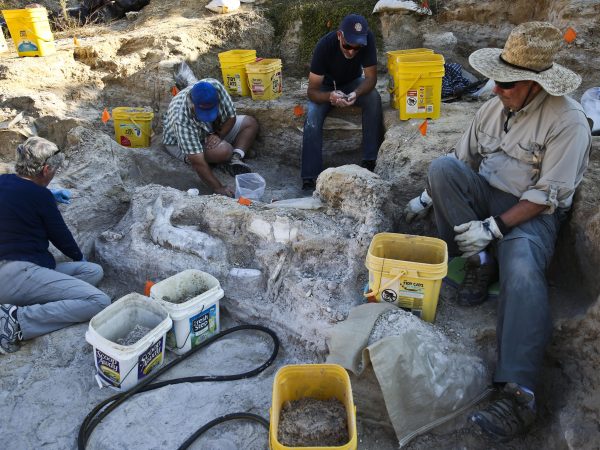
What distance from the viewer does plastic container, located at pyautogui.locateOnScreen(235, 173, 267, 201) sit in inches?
163

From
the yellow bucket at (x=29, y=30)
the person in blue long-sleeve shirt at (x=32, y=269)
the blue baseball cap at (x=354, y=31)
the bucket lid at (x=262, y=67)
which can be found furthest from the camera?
the yellow bucket at (x=29, y=30)

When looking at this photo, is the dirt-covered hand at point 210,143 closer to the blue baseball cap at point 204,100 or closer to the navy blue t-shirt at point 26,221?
the blue baseball cap at point 204,100

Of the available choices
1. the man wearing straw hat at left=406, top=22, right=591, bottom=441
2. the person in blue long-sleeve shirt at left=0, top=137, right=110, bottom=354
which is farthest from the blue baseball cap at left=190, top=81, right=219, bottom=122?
the man wearing straw hat at left=406, top=22, right=591, bottom=441

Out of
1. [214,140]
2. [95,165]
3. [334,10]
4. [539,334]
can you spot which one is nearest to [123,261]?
[95,165]

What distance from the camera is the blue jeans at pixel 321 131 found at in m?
4.53

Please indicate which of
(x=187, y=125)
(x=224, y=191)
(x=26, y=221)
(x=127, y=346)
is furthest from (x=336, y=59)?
(x=127, y=346)

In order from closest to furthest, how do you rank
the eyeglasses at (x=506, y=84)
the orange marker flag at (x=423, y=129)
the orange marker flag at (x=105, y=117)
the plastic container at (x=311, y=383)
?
the plastic container at (x=311, y=383) → the eyeglasses at (x=506, y=84) → the orange marker flag at (x=423, y=129) → the orange marker flag at (x=105, y=117)

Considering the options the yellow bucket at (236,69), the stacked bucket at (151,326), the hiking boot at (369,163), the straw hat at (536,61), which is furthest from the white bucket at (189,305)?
the yellow bucket at (236,69)

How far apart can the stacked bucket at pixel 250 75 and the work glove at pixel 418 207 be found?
254 cm

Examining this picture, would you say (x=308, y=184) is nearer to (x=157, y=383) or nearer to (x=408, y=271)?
(x=408, y=271)

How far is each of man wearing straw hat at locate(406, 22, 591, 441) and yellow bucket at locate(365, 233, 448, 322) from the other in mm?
196

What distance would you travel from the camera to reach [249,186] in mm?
4270

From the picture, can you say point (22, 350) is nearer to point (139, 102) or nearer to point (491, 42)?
point (139, 102)

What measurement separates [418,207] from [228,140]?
2444mm
